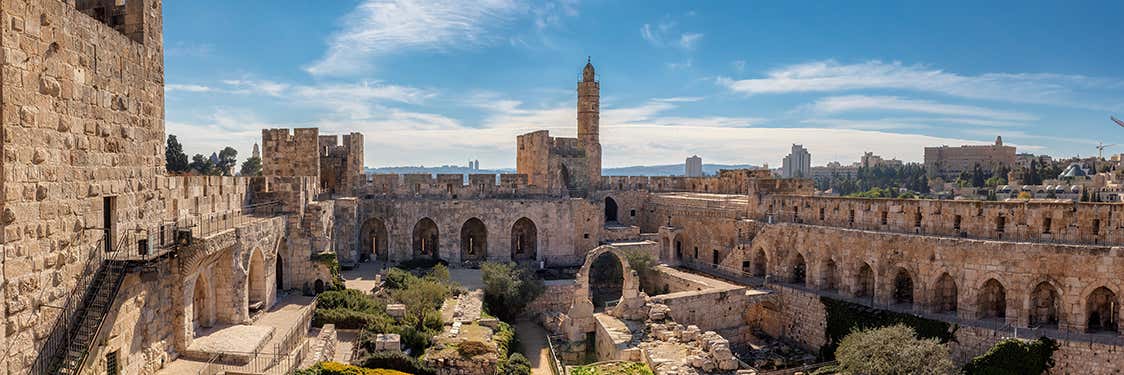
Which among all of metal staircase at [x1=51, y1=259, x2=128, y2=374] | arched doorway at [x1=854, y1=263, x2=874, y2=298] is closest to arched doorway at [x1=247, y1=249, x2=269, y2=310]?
metal staircase at [x1=51, y1=259, x2=128, y2=374]

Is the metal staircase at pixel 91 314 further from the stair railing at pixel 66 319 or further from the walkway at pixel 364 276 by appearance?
the walkway at pixel 364 276

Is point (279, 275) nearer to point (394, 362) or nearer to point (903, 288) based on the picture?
point (394, 362)

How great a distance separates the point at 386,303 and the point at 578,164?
18259 mm

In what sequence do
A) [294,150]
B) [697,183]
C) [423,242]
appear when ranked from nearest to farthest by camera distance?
[294,150]
[423,242]
[697,183]

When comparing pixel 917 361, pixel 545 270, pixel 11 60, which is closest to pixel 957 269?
pixel 917 361

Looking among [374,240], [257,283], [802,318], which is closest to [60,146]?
[257,283]

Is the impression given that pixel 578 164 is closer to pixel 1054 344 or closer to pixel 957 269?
pixel 957 269

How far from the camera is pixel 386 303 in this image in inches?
806

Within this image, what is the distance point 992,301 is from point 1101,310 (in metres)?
2.65

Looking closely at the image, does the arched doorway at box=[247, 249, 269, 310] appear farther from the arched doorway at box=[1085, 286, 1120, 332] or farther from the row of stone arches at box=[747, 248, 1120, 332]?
the arched doorway at box=[1085, 286, 1120, 332]

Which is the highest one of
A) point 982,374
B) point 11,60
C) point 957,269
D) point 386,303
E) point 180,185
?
point 11,60

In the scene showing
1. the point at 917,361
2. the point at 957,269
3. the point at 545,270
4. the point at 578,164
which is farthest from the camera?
the point at 578,164

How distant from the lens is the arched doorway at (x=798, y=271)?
25891 mm

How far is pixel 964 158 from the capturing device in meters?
94.4
